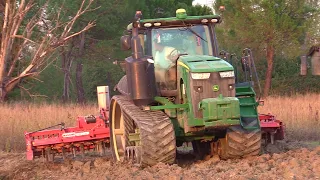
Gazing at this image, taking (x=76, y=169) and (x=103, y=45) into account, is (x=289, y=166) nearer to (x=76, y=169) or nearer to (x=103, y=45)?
(x=76, y=169)

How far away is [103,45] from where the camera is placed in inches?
1298

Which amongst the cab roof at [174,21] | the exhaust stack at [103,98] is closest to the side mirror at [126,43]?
the cab roof at [174,21]

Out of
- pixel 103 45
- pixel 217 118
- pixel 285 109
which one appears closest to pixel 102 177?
pixel 217 118

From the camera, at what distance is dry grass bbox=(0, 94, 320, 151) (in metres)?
15.0

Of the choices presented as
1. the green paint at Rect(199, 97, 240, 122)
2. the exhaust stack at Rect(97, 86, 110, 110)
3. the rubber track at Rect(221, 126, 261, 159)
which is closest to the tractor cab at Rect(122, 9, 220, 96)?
the rubber track at Rect(221, 126, 261, 159)

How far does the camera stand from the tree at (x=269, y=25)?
2953 cm

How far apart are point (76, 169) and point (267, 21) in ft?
70.5

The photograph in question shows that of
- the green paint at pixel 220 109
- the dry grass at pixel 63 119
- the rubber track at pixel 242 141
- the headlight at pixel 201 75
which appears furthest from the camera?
the dry grass at pixel 63 119

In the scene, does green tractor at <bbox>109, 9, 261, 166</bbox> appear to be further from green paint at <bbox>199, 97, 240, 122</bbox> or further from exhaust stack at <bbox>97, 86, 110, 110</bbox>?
exhaust stack at <bbox>97, 86, 110, 110</bbox>

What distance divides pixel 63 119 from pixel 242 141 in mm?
9082

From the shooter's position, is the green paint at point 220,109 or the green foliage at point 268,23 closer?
the green paint at point 220,109

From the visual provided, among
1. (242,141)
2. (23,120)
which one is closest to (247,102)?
(242,141)

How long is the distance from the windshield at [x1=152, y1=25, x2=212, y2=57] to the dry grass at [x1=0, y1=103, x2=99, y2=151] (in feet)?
20.2

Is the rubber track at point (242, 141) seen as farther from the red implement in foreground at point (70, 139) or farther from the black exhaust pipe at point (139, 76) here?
the red implement in foreground at point (70, 139)
